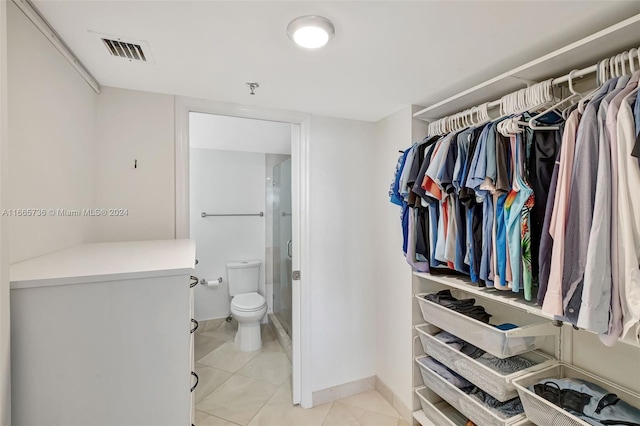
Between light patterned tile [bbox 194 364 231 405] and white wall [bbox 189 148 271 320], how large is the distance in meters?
0.91

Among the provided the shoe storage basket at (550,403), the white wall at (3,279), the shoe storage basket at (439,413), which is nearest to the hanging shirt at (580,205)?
Result: the shoe storage basket at (550,403)

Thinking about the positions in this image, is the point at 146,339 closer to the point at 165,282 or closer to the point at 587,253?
the point at 165,282

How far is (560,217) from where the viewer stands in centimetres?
105

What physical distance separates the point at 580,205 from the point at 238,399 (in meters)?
2.40

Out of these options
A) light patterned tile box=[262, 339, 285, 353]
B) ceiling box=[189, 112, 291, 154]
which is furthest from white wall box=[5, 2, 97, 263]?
light patterned tile box=[262, 339, 285, 353]

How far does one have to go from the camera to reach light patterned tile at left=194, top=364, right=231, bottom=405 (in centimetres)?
227

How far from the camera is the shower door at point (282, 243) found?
2.86 metres

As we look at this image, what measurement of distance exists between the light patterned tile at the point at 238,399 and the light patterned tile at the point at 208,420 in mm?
27

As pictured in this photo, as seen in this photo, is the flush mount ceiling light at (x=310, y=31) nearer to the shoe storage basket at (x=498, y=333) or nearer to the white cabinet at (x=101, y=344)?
the white cabinet at (x=101, y=344)

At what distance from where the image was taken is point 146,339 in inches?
33.0

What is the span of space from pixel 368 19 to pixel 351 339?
210cm

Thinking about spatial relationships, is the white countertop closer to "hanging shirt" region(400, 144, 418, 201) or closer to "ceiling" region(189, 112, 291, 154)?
"hanging shirt" region(400, 144, 418, 201)

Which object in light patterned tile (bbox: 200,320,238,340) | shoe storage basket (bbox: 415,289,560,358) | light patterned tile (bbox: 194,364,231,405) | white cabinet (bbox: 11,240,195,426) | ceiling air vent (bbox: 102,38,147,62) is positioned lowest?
light patterned tile (bbox: 194,364,231,405)

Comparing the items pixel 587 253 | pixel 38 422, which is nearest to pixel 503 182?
pixel 587 253
